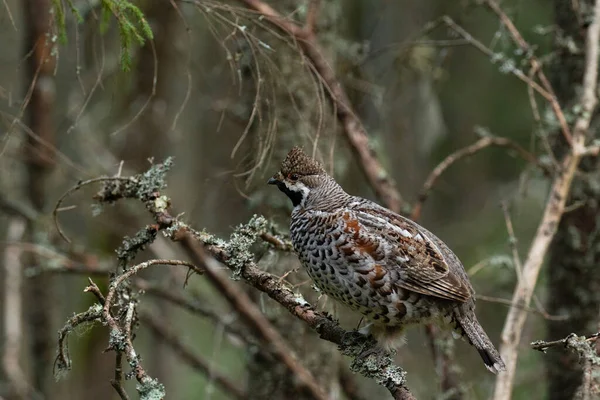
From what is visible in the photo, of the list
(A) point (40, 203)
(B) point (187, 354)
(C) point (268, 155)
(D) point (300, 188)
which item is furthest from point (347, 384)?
(A) point (40, 203)

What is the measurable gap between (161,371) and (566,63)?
5475mm

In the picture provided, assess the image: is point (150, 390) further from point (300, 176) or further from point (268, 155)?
point (268, 155)

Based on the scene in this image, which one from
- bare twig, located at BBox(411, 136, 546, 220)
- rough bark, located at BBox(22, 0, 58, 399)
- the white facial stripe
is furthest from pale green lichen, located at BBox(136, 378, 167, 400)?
rough bark, located at BBox(22, 0, 58, 399)

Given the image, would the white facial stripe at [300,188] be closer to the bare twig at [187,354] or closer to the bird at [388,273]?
the bird at [388,273]

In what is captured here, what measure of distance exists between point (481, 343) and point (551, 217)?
1033 mm

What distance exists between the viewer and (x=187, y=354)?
17.2 ft

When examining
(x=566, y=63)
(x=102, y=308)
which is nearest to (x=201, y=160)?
(x=566, y=63)

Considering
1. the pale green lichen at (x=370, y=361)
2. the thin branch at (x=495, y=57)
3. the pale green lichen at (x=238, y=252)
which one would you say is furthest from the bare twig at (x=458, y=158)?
the pale green lichen at (x=238, y=252)

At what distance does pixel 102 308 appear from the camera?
2.41m

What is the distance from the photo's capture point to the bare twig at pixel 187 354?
5.16m

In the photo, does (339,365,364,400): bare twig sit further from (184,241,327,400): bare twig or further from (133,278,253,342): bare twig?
(133,278,253,342): bare twig

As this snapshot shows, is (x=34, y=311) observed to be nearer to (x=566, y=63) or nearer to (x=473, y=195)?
(x=566, y=63)

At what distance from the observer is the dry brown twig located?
3.63m

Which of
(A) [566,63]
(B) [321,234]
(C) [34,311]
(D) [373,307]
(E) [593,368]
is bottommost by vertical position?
(E) [593,368]
